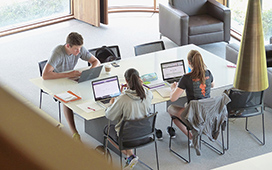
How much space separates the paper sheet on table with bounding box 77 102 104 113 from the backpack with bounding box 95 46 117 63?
1.27 metres

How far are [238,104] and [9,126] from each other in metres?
4.30

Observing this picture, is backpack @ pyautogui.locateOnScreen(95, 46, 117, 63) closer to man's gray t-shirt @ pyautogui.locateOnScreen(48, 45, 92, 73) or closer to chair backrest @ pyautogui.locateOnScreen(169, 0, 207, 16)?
man's gray t-shirt @ pyautogui.locateOnScreen(48, 45, 92, 73)

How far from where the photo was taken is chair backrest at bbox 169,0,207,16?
7.50 meters

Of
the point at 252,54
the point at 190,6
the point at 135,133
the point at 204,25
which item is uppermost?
the point at 252,54

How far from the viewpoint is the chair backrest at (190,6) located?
7496 mm

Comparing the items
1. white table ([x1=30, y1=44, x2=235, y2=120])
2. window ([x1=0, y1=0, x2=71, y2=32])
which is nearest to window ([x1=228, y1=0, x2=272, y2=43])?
white table ([x1=30, y1=44, x2=235, y2=120])

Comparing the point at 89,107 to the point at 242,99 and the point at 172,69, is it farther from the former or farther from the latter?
the point at 242,99

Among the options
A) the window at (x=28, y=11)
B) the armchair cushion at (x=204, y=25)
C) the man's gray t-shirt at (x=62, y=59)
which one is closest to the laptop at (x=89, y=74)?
the man's gray t-shirt at (x=62, y=59)

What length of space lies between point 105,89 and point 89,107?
29 cm

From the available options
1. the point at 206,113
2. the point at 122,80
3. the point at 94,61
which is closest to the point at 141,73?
the point at 122,80

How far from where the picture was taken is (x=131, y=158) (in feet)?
13.4

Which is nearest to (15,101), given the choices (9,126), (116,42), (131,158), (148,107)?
(9,126)

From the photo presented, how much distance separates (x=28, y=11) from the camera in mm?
8453

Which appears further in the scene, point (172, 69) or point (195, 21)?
point (195, 21)
